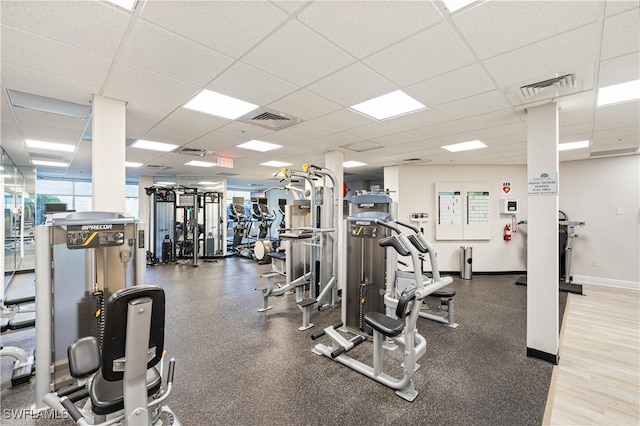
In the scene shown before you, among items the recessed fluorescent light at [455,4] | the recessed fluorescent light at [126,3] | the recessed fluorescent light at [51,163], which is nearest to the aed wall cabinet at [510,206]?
the recessed fluorescent light at [455,4]

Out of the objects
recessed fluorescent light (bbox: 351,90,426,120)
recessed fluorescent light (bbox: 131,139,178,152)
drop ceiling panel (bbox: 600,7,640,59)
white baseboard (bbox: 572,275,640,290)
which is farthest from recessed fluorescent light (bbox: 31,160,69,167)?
white baseboard (bbox: 572,275,640,290)

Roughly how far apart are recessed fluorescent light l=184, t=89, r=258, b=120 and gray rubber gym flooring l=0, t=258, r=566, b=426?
2653 mm

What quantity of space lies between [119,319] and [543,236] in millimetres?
3515

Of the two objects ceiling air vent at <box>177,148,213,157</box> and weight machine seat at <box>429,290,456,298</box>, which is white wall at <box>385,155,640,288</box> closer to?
weight machine seat at <box>429,290,456,298</box>

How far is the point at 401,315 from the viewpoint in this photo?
6.82 feet

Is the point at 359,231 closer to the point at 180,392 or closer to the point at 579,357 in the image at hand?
the point at 180,392

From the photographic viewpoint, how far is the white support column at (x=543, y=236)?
2783 millimetres

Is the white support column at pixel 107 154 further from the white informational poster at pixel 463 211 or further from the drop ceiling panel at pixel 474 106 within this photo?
the white informational poster at pixel 463 211

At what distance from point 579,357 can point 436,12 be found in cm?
361

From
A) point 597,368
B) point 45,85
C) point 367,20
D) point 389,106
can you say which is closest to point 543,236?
point 597,368

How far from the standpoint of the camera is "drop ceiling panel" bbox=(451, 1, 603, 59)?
156cm

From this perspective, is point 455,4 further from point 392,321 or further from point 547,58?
point 392,321

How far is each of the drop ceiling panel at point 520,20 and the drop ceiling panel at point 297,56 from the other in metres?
0.82

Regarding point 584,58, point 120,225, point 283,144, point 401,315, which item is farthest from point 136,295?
point 283,144
